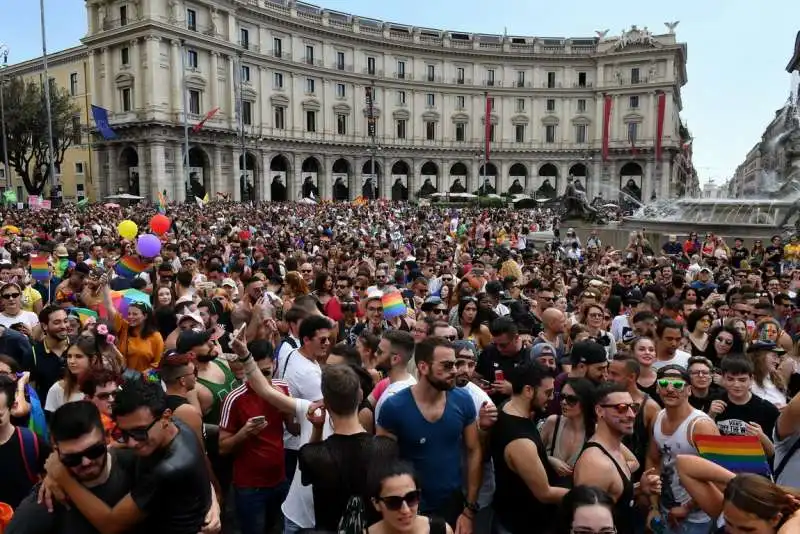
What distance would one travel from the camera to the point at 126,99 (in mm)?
47188

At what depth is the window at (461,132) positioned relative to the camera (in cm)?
6850

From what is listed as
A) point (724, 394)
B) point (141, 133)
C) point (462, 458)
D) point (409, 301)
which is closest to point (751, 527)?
point (462, 458)

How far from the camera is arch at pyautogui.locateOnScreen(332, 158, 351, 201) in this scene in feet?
204

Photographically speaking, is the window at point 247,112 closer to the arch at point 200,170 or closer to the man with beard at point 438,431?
the arch at point 200,170

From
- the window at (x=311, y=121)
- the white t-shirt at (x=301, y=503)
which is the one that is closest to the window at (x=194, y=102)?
the window at (x=311, y=121)

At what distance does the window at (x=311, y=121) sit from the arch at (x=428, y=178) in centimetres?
1418

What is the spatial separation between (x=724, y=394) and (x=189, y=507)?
3818 millimetres

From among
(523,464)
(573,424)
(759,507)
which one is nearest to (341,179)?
(573,424)

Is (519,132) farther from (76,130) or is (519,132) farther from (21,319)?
(21,319)

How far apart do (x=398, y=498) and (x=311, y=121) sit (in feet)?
195

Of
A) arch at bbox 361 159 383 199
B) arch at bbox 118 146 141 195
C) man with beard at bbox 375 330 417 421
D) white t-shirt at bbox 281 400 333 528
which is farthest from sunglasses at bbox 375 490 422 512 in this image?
arch at bbox 361 159 383 199

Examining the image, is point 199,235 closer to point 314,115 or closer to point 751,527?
point 751,527

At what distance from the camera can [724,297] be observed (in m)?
8.95

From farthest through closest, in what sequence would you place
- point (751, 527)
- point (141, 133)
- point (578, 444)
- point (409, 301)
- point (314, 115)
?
point (314, 115) < point (141, 133) < point (409, 301) < point (578, 444) < point (751, 527)
